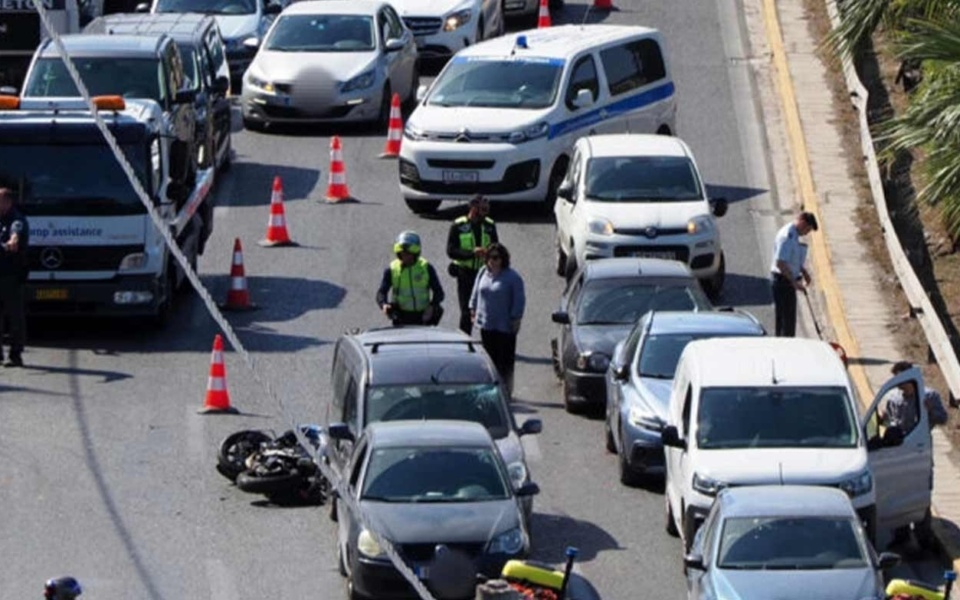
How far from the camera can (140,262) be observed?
85.0 ft

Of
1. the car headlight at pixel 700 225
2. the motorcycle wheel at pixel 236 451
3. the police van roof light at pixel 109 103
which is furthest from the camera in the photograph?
the car headlight at pixel 700 225

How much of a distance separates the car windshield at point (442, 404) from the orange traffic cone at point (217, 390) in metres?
3.53

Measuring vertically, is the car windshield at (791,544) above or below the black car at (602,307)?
above

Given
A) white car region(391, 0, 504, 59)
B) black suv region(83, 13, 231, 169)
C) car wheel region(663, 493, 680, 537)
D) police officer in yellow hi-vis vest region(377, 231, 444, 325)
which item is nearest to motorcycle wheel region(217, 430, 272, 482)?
police officer in yellow hi-vis vest region(377, 231, 444, 325)

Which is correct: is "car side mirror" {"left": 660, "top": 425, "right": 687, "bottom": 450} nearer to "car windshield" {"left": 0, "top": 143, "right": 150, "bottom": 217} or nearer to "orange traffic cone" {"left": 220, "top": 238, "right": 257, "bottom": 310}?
"car windshield" {"left": 0, "top": 143, "right": 150, "bottom": 217}

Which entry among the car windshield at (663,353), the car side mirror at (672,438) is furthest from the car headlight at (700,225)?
the car side mirror at (672,438)

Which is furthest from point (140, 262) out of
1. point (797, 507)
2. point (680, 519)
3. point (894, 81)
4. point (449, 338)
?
point (894, 81)

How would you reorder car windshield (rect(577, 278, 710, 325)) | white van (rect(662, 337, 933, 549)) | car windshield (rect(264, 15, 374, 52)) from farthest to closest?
1. car windshield (rect(264, 15, 374, 52))
2. car windshield (rect(577, 278, 710, 325))
3. white van (rect(662, 337, 933, 549))

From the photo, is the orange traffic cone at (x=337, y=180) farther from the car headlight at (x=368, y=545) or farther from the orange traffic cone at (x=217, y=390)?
the car headlight at (x=368, y=545)

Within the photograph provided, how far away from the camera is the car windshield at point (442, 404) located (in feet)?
65.5

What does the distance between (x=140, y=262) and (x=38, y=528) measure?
636 cm

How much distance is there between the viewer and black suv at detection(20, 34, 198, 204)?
29.7m

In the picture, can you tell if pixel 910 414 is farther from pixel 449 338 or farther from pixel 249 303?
pixel 249 303

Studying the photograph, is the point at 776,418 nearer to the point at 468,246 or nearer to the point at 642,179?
the point at 468,246
